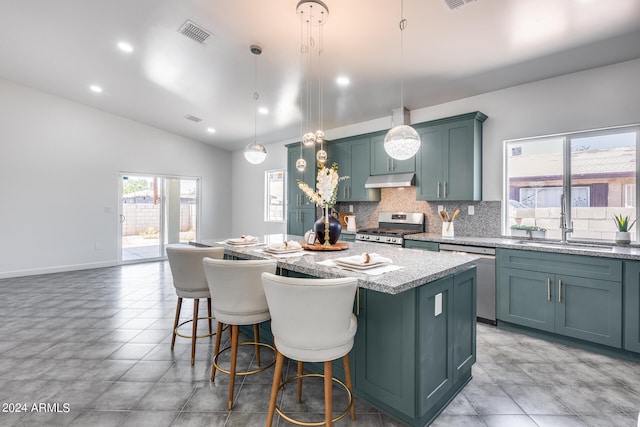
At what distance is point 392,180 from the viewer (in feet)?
14.6

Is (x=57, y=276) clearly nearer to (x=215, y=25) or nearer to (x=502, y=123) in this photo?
(x=215, y=25)

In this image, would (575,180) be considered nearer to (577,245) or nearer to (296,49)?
(577,245)

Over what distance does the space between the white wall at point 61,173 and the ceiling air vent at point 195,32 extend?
13.7 ft

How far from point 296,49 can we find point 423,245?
275 cm

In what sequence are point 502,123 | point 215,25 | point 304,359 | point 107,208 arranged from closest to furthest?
point 304,359 < point 215,25 < point 502,123 < point 107,208

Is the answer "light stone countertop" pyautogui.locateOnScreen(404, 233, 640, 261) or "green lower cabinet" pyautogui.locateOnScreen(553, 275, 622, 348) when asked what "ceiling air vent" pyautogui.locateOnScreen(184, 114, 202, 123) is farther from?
"green lower cabinet" pyautogui.locateOnScreen(553, 275, 622, 348)

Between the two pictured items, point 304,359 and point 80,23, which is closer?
point 304,359

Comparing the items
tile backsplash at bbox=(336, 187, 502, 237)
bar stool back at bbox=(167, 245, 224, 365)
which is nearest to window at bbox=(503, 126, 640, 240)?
tile backsplash at bbox=(336, 187, 502, 237)

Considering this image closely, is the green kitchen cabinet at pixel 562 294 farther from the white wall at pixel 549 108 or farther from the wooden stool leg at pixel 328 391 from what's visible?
the wooden stool leg at pixel 328 391

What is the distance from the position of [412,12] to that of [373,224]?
10.5 feet

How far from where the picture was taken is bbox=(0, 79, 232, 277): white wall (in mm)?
5312

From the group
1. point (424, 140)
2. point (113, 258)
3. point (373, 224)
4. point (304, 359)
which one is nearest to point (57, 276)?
point (113, 258)

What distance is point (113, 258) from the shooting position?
6426 mm

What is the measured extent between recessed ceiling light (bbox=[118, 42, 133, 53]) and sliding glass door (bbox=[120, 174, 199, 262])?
11.3 ft
